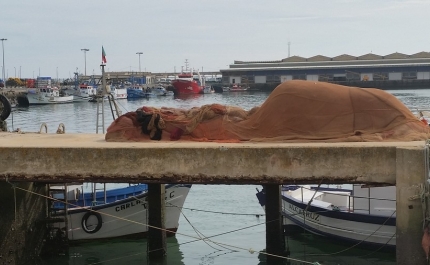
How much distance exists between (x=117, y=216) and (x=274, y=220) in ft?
18.1

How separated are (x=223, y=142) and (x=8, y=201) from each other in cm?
544

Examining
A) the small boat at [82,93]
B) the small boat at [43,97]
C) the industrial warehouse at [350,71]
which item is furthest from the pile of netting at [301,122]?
the industrial warehouse at [350,71]

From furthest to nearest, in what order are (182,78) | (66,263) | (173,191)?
(182,78)
(173,191)
(66,263)

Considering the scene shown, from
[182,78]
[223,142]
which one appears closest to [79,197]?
[223,142]

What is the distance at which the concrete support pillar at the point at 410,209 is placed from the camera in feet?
38.6

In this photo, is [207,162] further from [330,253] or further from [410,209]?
[330,253]

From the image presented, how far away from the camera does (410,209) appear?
11820 mm

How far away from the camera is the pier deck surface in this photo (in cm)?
1232

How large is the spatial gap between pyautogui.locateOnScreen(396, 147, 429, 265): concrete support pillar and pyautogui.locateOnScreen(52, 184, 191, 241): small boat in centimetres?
982

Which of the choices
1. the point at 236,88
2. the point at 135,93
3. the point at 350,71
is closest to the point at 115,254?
the point at 135,93

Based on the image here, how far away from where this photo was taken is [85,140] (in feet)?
49.2

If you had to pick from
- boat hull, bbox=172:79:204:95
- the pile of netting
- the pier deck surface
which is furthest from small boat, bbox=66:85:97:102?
the pier deck surface

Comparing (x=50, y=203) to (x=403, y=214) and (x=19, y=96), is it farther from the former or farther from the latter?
(x=19, y=96)

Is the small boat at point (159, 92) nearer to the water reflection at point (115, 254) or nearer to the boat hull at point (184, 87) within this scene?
the boat hull at point (184, 87)
